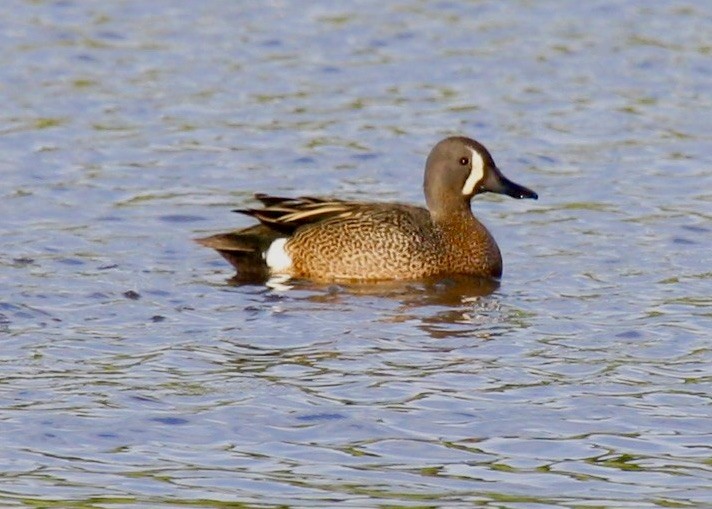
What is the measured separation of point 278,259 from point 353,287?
0.56 m

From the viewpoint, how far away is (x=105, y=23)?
18.4m

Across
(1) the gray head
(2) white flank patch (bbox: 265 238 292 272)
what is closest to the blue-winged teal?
(2) white flank patch (bbox: 265 238 292 272)

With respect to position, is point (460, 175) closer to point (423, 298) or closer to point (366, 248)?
point (366, 248)

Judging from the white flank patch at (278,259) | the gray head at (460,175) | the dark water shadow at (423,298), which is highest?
the gray head at (460,175)

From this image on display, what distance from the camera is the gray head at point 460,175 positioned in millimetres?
12070

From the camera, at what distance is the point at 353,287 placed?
1156 centimetres

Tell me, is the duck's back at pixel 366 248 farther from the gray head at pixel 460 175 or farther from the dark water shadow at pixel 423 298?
the gray head at pixel 460 175

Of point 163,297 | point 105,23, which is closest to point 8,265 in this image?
point 163,297

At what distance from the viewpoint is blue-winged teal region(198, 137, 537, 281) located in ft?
38.3

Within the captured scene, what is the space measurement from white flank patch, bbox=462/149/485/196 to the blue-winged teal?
0.78 feet

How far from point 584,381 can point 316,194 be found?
488cm

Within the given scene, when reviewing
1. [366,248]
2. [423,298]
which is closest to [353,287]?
[366,248]

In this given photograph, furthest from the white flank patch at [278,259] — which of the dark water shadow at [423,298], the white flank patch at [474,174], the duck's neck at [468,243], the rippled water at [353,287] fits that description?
the white flank patch at [474,174]

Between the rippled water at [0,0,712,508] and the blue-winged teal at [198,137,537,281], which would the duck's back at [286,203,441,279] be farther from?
the rippled water at [0,0,712,508]
